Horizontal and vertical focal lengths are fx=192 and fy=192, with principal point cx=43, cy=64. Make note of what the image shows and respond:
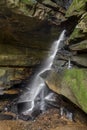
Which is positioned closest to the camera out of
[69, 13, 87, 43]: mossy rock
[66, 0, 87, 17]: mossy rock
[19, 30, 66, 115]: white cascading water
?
[69, 13, 87, 43]: mossy rock

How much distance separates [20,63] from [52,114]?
3.97 m

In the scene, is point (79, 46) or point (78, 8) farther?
point (78, 8)

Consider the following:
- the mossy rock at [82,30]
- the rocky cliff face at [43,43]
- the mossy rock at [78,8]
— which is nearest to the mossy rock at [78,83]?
the rocky cliff face at [43,43]

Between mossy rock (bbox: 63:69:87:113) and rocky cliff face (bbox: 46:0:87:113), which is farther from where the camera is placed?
rocky cliff face (bbox: 46:0:87:113)

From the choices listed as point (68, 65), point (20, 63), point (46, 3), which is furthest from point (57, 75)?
point (46, 3)

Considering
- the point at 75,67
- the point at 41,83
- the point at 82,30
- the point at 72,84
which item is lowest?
the point at 41,83

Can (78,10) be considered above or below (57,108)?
above

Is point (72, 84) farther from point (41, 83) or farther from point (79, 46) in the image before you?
point (41, 83)

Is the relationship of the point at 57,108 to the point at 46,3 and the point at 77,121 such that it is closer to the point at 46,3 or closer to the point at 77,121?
the point at 77,121

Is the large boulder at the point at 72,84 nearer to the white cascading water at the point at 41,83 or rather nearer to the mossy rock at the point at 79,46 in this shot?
the mossy rock at the point at 79,46

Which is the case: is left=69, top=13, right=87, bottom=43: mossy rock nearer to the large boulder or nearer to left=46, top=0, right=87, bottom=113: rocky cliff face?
left=46, top=0, right=87, bottom=113: rocky cliff face

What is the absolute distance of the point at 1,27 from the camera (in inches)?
439

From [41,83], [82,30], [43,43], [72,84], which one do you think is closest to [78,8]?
[82,30]

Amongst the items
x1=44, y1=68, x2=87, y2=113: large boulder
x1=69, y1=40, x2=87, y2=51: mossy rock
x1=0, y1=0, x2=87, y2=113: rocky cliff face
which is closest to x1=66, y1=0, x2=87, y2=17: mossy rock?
x1=0, y1=0, x2=87, y2=113: rocky cliff face
